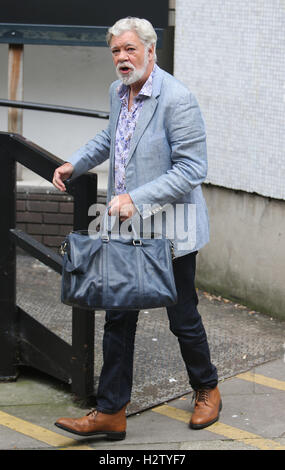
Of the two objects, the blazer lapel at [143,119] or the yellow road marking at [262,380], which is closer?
the blazer lapel at [143,119]

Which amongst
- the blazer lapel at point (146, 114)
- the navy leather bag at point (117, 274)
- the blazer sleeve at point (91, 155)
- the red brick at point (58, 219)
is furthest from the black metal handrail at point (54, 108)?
the navy leather bag at point (117, 274)

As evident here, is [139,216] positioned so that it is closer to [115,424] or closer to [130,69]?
[130,69]

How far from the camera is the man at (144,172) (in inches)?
156

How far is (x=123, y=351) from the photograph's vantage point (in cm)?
421

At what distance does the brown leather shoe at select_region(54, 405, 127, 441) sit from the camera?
4238 mm

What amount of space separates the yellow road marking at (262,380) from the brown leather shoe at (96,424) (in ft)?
3.57

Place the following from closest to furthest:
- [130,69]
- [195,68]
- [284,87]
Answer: [130,69]
[284,87]
[195,68]

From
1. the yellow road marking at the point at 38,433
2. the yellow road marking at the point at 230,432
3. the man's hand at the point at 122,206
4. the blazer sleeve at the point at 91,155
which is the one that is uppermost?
the blazer sleeve at the point at 91,155

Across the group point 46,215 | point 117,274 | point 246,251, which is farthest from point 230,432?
point 46,215

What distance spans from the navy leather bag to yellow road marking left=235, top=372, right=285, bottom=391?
4.62 feet

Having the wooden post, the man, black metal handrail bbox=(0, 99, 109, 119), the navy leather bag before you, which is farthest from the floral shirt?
the wooden post

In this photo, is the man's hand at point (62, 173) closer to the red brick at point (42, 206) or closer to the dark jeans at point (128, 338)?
the dark jeans at point (128, 338)
